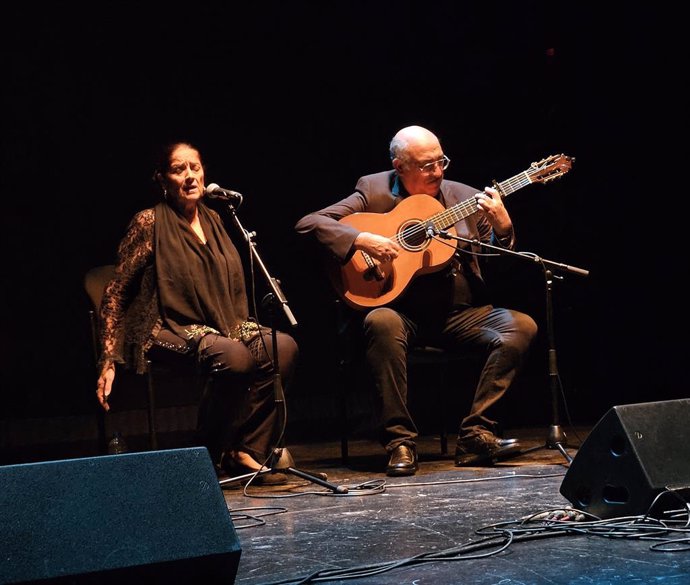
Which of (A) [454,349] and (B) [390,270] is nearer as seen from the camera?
(B) [390,270]

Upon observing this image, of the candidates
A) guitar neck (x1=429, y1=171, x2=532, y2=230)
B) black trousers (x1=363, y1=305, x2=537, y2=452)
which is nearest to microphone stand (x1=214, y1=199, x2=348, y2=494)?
black trousers (x1=363, y1=305, x2=537, y2=452)

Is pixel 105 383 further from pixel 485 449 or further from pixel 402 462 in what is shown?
pixel 485 449

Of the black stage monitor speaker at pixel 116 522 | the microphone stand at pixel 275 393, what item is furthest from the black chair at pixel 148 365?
the black stage monitor speaker at pixel 116 522

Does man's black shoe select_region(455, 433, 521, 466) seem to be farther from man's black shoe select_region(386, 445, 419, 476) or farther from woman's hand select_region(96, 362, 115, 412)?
woman's hand select_region(96, 362, 115, 412)

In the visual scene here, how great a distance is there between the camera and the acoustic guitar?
3.88 meters

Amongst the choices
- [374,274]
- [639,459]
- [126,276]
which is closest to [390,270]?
[374,274]

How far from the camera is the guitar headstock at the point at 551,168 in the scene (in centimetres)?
394

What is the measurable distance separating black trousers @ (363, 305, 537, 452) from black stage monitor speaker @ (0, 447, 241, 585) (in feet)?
6.63

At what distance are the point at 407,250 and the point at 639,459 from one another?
72.0 inches

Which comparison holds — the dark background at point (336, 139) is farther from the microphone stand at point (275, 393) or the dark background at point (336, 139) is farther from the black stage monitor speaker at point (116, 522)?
the black stage monitor speaker at point (116, 522)

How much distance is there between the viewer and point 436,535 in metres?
2.36

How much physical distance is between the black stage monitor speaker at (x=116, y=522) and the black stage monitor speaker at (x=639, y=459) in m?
1.03

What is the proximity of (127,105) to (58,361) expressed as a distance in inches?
53.3

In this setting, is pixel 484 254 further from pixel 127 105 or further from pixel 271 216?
pixel 127 105
